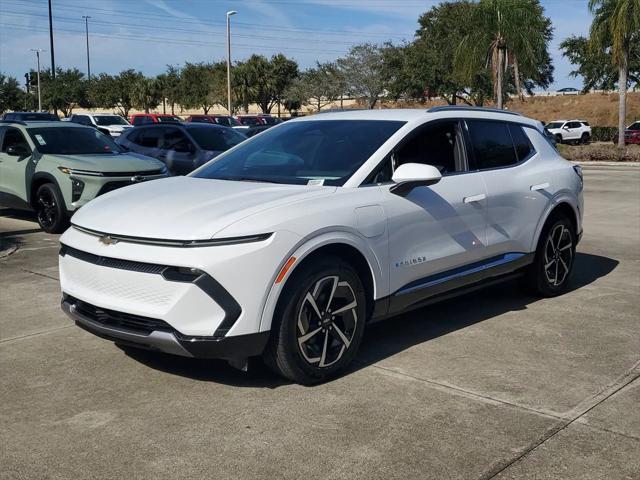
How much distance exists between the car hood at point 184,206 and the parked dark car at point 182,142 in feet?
29.9

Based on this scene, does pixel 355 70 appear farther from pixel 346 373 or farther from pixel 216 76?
pixel 346 373

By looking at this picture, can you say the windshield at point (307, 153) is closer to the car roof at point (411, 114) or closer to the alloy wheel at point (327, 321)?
the car roof at point (411, 114)

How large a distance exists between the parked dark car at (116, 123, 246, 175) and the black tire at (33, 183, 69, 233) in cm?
366

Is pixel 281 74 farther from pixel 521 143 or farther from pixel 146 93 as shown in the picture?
pixel 521 143

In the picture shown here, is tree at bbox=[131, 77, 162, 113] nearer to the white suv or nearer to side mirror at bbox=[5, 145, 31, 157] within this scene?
side mirror at bbox=[5, 145, 31, 157]

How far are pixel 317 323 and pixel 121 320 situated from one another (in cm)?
116

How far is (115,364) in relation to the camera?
502cm

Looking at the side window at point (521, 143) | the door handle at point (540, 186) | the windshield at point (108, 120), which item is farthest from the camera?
the windshield at point (108, 120)

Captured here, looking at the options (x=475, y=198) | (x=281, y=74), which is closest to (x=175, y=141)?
(x=475, y=198)

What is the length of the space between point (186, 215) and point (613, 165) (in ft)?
87.4

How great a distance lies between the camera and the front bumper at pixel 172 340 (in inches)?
163

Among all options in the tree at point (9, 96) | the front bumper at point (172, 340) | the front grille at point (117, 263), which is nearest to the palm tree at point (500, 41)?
the front grille at point (117, 263)

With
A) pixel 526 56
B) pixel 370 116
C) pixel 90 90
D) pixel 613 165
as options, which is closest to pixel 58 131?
pixel 370 116

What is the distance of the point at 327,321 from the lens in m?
A: 4.58
